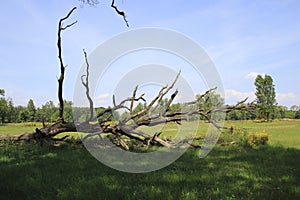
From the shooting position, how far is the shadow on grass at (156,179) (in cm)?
511

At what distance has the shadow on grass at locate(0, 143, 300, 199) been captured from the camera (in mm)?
5113

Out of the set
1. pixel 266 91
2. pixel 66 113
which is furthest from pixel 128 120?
pixel 266 91

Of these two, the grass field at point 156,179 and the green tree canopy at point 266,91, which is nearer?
the grass field at point 156,179

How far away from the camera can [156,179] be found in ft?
20.4

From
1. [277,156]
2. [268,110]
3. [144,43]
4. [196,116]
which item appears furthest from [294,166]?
[268,110]

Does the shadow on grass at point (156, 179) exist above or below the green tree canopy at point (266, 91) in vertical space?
below

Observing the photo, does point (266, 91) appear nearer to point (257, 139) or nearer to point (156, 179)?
point (257, 139)

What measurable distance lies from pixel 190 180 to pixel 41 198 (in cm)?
305

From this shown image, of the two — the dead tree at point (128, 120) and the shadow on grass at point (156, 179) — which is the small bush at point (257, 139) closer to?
the dead tree at point (128, 120)

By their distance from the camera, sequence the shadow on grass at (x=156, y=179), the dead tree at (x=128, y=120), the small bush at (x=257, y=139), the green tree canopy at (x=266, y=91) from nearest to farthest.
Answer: the shadow on grass at (x=156, y=179)
the dead tree at (x=128, y=120)
the small bush at (x=257, y=139)
the green tree canopy at (x=266, y=91)

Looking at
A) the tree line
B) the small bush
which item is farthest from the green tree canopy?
the small bush

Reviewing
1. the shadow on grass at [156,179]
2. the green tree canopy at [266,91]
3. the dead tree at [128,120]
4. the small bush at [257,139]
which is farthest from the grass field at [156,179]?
the green tree canopy at [266,91]

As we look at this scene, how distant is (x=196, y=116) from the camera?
11797mm

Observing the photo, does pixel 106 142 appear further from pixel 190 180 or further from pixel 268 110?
pixel 268 110
